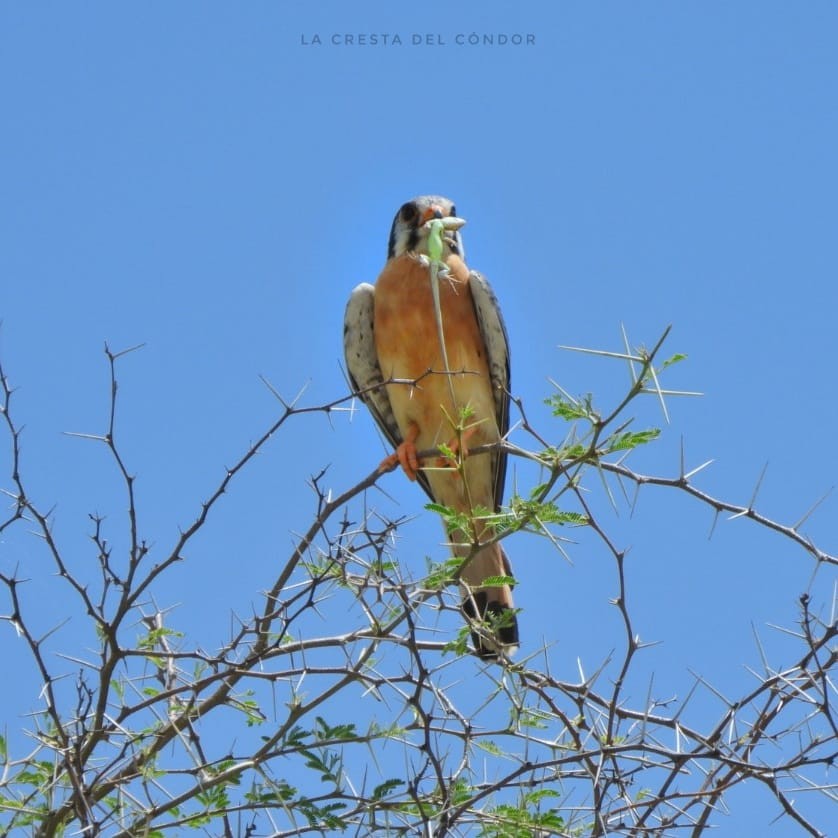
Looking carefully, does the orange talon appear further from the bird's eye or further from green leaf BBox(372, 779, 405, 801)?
green leaf BBox(372, 779, 405, 801)

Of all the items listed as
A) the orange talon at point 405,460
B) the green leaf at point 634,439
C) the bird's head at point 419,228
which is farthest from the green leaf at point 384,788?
the bird's head at point 419,228

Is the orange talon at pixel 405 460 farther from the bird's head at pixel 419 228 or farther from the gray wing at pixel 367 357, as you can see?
the bird's head at pixel 419 228

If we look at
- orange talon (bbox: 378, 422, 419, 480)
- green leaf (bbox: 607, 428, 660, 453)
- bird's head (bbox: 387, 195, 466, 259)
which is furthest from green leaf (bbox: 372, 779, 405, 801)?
bird's head (bbox: 387, 195, 466, 259)

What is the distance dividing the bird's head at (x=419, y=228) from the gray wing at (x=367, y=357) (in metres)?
0.30

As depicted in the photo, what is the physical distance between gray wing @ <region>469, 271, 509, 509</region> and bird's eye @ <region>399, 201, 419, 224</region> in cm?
51

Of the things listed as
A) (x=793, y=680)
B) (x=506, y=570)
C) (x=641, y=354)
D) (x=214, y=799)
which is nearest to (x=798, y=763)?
(x=793, y=680)

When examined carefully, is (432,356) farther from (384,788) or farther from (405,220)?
(384,788)

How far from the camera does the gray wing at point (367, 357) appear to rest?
572cm

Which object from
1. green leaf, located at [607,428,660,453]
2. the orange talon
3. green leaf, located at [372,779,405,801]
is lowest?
green leaf, located at [372,779,405,801]

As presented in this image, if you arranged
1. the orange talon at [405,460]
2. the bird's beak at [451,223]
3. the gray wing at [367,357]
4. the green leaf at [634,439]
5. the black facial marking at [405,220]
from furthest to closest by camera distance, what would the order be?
the black facial marking at [405,220]
the gray wing at [367,357]
the orange talon at [405,460]
the bird's beak at [451,223]
the green leaf at [634,439]

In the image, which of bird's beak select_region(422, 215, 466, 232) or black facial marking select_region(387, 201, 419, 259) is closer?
bird's beak select_region(422, 215, 466, 232)

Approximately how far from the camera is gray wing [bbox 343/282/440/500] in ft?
18.8

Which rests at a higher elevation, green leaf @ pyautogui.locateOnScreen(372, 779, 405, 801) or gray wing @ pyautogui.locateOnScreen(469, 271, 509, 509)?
gray wing @ pyautogui.locateOnScreen(469, 271, 509, 509)

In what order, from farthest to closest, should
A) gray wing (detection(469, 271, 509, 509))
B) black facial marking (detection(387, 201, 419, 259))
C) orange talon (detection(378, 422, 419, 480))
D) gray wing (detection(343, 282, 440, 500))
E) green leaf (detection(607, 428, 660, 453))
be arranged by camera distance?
black facial marking (detection(387, 201, 419, 259)), gray wing (detection(343, 282, 440, 500)), gray wing (detection(469, 271, 509, 509)), orange talon (detection(378, 422, 419, 480)), green leaf (detection(607, 428, 660, 453))
